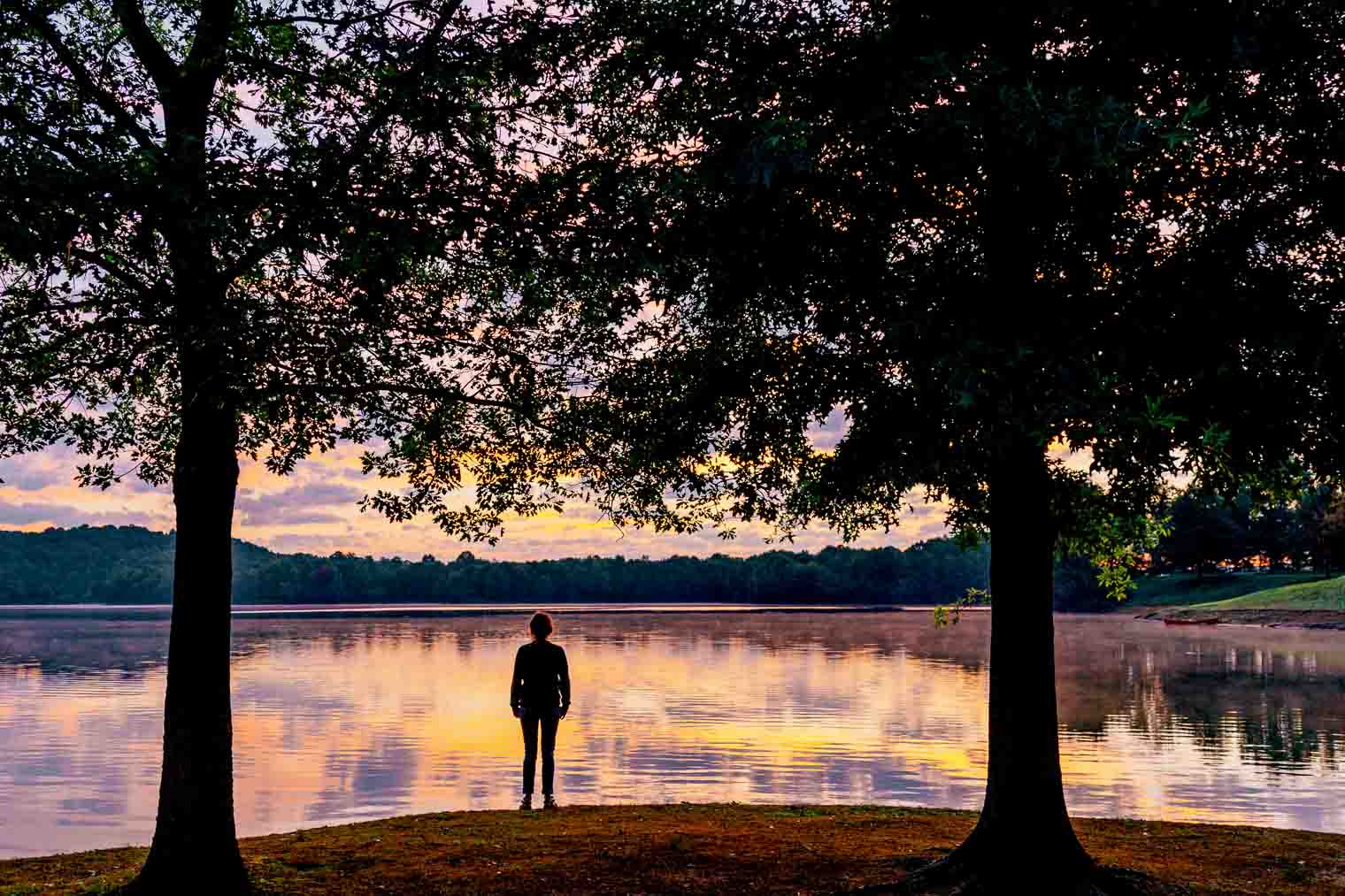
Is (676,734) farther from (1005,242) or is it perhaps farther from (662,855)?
(1005,242)

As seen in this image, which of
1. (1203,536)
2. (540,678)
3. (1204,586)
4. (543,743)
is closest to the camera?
(540,678)

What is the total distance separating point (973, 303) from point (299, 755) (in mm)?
21900

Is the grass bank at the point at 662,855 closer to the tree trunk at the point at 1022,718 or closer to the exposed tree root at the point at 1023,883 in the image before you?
the exposed tree root at the point at 1023,883

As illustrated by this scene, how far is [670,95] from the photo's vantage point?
40.8ft

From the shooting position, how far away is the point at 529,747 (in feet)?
58.2

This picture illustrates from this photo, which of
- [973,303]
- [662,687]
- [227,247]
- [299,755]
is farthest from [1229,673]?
[227,247]

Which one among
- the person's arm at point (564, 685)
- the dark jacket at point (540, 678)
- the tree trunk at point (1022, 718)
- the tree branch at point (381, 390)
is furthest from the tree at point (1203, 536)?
the tree branch at point (381, 390)

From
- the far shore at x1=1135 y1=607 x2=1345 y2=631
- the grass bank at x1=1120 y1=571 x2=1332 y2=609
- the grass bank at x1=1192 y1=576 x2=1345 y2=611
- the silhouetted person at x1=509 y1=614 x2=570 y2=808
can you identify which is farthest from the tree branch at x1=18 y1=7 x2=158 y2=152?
the grass bank at x1=1120 y1=571 x2=1332 y2=609

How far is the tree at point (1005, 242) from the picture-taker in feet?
33.5

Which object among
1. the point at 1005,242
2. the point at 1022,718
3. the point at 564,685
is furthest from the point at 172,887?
the point at 1005,242

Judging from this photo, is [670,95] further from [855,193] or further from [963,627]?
[963,627]

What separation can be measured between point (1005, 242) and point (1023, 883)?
6.30m

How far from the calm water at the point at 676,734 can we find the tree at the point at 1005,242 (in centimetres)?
1055

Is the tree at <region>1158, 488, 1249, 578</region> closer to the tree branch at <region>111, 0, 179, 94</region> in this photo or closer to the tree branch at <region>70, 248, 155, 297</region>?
the tree branch at <region>111, 0, 179, 94</region>
